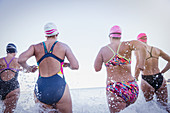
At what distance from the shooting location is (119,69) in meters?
2.67

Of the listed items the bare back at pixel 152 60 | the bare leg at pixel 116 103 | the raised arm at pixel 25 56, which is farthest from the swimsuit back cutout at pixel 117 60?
the bare back at pixel 152 60

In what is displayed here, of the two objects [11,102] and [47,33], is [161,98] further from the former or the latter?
[11,102]

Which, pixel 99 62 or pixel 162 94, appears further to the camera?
pixel 162 94

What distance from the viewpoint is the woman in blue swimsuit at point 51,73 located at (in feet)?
7.34

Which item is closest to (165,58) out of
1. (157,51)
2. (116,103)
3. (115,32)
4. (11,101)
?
(157,51)

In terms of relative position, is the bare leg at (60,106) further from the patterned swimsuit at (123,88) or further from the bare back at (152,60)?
the bare back at (152,60)

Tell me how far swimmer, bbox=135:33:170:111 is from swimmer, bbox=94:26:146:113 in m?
1.42

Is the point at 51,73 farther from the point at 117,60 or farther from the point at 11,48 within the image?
the point at 11,48

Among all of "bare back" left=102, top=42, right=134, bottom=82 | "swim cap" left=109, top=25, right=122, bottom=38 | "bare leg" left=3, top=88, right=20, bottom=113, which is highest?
"swim cap" left=109, top=25, right=122, bottom=38

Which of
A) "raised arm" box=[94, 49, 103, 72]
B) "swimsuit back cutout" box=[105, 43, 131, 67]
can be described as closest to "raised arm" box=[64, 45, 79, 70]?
"raised arm" box=[94, 49, 103, 72]

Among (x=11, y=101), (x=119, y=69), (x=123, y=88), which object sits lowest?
(x=11, y=101)

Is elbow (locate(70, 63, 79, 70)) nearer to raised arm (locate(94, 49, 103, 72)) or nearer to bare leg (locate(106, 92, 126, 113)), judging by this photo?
raised arm (locate(94, 49, 103, 72))

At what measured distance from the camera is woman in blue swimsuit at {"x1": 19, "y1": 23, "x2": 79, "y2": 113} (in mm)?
2236

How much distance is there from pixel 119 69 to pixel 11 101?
3.02m
